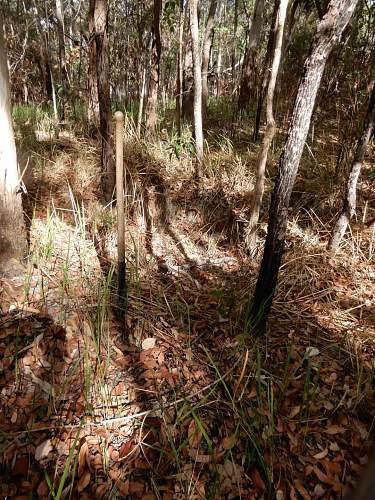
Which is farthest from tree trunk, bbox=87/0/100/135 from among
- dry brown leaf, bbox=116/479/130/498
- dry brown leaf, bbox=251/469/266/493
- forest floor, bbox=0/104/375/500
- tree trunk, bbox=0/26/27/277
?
dry brown leaf, bbox=251/469/266/493

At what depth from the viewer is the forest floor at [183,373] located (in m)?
1.57

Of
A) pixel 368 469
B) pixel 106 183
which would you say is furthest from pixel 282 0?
pixel 368 469

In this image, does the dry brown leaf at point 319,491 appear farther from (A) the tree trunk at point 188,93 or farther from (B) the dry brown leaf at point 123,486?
(A) the tree trunk at point 188,93

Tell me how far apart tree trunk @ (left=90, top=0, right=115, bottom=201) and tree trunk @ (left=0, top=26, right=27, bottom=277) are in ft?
3.45

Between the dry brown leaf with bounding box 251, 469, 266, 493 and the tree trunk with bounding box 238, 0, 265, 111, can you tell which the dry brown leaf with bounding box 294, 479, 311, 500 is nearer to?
Answer: the dry brown leaf with bounding box 251, 469, 266, 493

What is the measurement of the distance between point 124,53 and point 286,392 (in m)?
11.6

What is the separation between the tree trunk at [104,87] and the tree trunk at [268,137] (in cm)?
148

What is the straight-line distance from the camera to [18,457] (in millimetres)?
1534

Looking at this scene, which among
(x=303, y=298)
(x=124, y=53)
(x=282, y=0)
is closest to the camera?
(x=282, y=0)

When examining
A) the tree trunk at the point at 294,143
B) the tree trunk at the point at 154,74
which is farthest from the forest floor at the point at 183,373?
the tree trunk at the point at 154,74

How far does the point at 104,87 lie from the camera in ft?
9.78

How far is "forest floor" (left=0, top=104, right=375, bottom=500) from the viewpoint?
1.57 m

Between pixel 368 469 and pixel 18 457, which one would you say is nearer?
pixel 368 469

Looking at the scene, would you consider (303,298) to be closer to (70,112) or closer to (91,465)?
(91,465)
